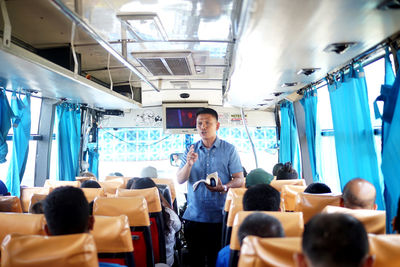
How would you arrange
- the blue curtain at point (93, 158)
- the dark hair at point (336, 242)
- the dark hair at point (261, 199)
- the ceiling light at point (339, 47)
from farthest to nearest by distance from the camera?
the blue curtain at point (93, 158), the ceiling light at point (339, 47), the dark hair at point (261, 199), the dark hair at point (336, 242)

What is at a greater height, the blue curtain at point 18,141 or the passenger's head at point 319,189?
the blue curtain at point 18,141

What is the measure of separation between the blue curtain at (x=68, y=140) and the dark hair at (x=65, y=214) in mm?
4361

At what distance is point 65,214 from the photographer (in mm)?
1338

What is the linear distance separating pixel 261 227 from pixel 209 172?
1.41m

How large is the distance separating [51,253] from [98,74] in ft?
15.9

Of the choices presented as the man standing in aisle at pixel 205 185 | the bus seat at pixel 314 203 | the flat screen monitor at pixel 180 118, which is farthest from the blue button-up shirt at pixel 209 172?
the flat screen monitor at pixel 180 118

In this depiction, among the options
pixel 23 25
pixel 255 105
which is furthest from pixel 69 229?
pixel 255 105

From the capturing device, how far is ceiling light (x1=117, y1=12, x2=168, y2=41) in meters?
2.87

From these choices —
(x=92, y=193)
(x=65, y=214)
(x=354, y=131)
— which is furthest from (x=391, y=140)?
(x=92, y=193)

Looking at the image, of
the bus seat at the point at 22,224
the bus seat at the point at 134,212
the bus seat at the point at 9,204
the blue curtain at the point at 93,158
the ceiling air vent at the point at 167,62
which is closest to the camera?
the bus seat at the point at 22,224

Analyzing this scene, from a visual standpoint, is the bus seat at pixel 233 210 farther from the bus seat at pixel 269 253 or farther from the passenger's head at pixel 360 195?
the bus seat at pixel 269 253

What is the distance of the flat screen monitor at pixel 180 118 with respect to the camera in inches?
267

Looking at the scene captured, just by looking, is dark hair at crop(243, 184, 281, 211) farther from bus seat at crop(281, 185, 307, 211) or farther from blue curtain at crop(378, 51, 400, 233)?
bus seat at crop(281, 185, 307, 211)

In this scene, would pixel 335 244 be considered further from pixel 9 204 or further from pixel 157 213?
pixel 9 204
